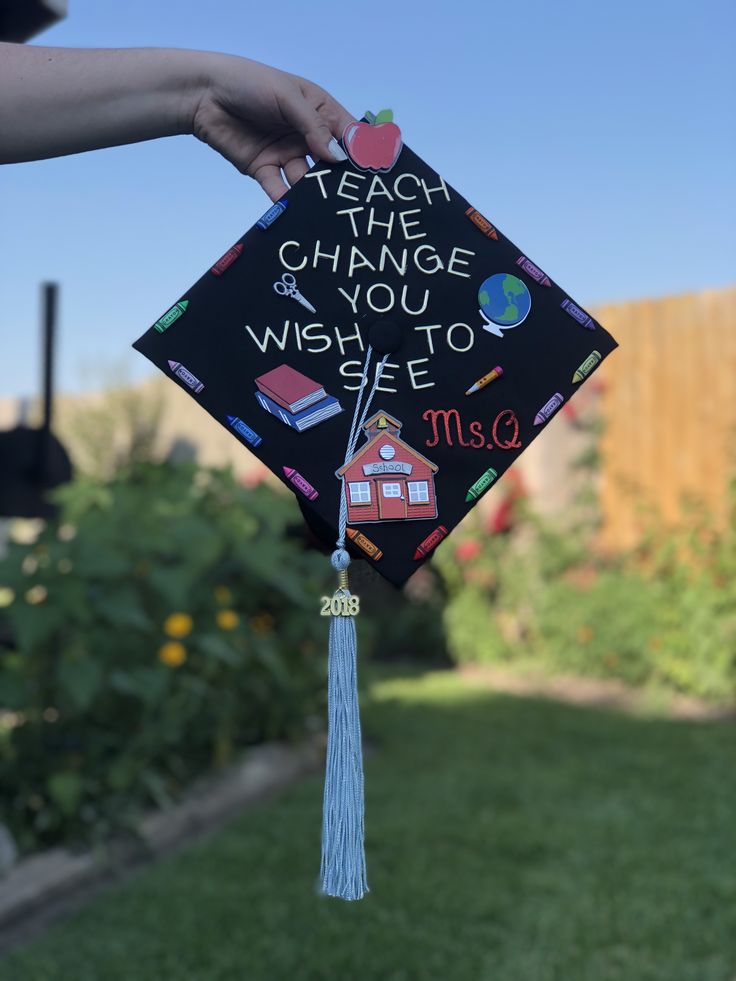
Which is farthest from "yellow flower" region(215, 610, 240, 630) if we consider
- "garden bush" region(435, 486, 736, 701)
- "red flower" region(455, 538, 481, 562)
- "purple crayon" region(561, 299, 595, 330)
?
"red flower" region(455, 538, 481, 562)

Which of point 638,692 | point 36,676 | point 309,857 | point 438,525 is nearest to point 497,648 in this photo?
point 638,692

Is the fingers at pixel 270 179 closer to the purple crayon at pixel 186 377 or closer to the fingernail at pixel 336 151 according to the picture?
the fingernail at pixel 336 151

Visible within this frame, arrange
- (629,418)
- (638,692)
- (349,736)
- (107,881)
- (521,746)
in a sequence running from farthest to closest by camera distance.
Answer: (629,418), (638,692), (521,746), (107,881), (349,736)

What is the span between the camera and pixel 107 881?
2.99m

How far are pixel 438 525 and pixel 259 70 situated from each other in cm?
56

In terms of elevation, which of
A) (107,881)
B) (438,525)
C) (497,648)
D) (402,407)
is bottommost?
(107,881)

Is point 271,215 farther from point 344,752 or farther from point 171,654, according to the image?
point 171,654

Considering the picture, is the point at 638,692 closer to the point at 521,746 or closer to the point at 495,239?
the point at 521,746

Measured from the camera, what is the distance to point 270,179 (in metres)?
1.23

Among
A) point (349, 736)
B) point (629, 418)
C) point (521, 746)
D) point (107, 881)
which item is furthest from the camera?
point (629, 418)

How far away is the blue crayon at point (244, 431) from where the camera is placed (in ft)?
3.67

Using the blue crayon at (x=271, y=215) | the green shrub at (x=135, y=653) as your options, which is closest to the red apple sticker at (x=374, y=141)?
the blue crayon at (x=271, y=215)

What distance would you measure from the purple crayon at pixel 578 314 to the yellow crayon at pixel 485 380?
113 millimetres

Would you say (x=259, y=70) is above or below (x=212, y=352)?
above
